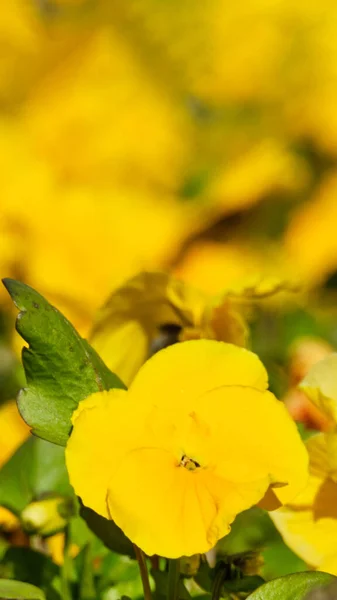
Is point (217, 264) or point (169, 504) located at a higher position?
point (169, 504)

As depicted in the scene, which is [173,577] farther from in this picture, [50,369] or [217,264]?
[217,264]

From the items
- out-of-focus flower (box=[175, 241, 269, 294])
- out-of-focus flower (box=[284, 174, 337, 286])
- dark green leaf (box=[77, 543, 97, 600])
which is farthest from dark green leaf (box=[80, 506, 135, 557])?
out-of-focus flower (box=[284, 174, 337, 286])

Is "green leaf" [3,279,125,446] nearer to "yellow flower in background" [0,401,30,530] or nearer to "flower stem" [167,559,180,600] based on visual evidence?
"flower stem" [167,559,180,600]

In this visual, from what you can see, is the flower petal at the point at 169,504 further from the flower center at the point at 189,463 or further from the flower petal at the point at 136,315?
the flower petal at the point at 136,315

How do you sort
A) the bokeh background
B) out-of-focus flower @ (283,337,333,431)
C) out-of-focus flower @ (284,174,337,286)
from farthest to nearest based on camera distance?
out-of-focus flower @ (284,174,337,286) → the bokeh background → out-of-focus flower @ (283,337,333,431)

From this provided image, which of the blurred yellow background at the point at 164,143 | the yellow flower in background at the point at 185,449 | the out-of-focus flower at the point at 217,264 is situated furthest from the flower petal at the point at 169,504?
the out-of-focus flower at the point at 217,264

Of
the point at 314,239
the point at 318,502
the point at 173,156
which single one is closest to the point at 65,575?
the point at 318,502
